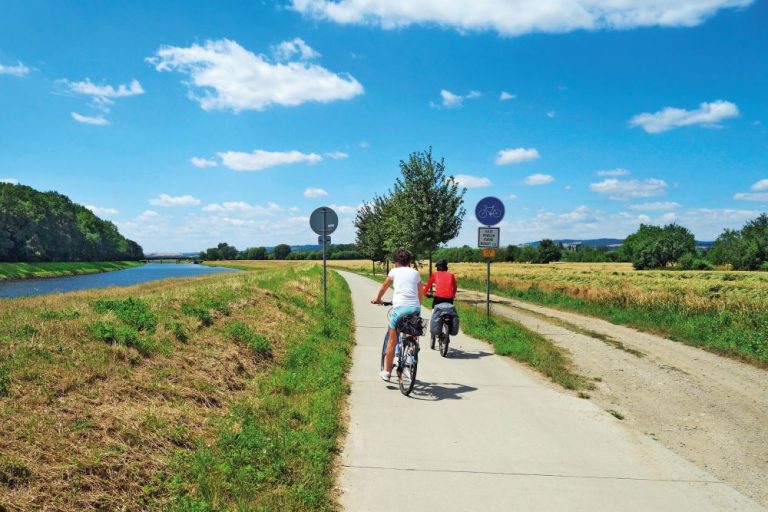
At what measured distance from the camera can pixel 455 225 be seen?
78.0ft

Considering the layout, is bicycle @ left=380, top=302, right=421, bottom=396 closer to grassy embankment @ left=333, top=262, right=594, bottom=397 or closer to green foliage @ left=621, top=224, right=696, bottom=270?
grassy embankment @ left=333, top=262, right=594, bottom=397

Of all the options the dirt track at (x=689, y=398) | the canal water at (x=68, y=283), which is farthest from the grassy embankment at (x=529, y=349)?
the canal water at (x=68, y=283)

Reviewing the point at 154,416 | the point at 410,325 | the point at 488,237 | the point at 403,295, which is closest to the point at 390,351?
the point at 410,325

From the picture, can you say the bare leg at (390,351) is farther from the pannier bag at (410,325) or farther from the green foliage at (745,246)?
the green foliage at (745,246)

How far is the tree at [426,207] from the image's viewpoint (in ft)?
75.8

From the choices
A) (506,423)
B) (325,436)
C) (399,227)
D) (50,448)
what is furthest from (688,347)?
(399,227)

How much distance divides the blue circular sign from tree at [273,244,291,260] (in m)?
152

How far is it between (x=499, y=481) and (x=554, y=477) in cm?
54

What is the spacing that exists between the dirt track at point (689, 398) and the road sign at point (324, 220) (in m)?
7.08

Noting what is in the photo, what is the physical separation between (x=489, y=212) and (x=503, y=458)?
930 cm

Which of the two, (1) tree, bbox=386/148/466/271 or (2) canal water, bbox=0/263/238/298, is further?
(2) canal water, bbox=0/263/238/298

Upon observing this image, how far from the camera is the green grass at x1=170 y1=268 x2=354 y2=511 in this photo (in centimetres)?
354

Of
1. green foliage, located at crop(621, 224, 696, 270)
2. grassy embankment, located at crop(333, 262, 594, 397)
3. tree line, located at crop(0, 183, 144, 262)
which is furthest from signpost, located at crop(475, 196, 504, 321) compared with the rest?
green foliage, located at crop(621, 224, 696, 270)

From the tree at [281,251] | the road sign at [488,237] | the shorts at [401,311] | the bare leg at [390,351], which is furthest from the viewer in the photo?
the tree at [281,251]
